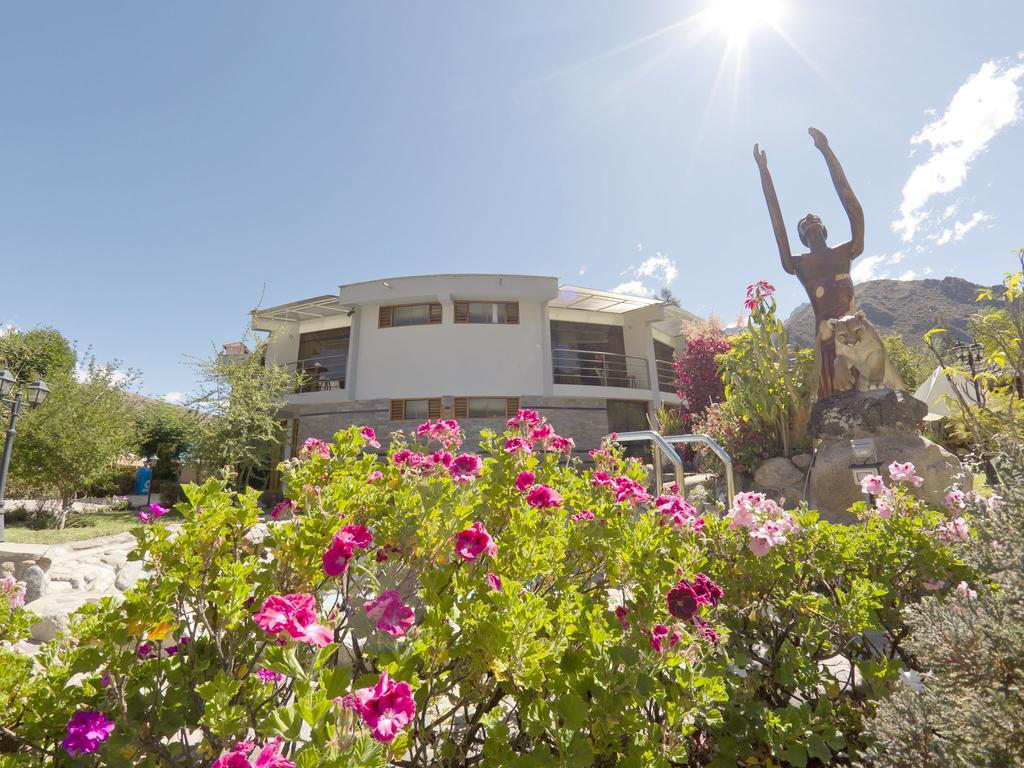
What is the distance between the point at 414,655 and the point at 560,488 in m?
1.65

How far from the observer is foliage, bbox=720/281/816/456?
30.6ft

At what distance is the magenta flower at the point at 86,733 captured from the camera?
1209mm

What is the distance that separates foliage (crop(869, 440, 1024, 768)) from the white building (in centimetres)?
1546

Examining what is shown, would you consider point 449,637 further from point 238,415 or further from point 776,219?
point 238,415

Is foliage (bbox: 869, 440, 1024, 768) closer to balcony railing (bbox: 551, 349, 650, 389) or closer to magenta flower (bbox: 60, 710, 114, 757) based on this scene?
magenta flower (bbox: 60, 710, 114, 757)

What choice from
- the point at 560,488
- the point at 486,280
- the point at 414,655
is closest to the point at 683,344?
the point at 486,280

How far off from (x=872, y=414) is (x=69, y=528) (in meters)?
17.7

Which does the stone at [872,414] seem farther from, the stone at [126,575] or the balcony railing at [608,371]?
the stone at [126,575]

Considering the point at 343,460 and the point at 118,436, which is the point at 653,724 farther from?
the point at 118,436

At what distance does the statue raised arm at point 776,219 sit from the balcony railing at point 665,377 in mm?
10926

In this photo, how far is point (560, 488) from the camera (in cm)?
286

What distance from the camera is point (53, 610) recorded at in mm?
4953

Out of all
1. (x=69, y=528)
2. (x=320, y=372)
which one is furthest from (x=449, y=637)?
(x=320, y=372)

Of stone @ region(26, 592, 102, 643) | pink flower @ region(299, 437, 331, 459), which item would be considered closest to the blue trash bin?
stone @ region(26, 592, 102, 643)
